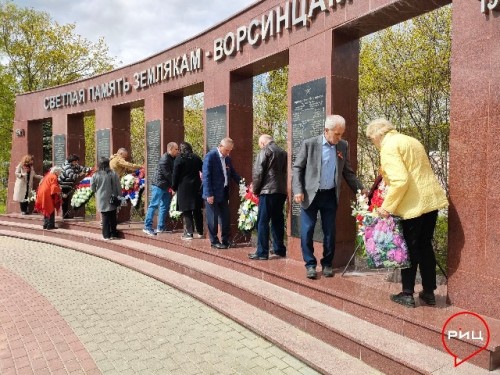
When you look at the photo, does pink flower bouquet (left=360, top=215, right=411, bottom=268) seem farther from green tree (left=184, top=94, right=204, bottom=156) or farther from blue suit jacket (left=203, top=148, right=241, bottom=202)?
green tree (left=184, top=94, right=204, bottom=156)

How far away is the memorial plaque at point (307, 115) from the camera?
17.9 ft

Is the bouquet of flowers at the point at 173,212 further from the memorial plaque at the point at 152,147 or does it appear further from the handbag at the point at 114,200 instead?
the memorial plaque at the point at 152,147

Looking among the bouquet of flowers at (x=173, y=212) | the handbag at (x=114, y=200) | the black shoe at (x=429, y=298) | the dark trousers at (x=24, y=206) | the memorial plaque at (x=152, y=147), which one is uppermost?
the memorial plaque at (x=152, y=147)

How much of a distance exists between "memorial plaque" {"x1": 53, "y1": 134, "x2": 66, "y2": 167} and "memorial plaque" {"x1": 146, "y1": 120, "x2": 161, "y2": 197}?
4074 mm

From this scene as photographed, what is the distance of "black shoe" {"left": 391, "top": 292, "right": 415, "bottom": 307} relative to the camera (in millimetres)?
3748

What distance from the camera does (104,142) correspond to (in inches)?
432

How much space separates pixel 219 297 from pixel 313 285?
4.00 feet

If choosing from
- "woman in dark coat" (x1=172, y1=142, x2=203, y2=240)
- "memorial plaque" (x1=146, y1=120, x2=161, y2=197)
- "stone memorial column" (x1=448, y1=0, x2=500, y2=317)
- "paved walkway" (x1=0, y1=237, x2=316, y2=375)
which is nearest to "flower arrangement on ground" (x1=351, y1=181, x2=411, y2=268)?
"stone memorial column" (x1=448, y1=0, x2=500, y2=317)

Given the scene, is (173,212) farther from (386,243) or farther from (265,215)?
(386,243)

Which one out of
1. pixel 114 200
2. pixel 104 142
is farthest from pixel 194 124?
pixel 114 200

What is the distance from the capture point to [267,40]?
6.53 metres

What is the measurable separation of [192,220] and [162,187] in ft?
3.02

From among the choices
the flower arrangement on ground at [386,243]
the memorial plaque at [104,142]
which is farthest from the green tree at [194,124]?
the flower arrangement on ground at [386,243]

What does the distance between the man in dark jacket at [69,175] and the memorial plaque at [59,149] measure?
4.85ft
